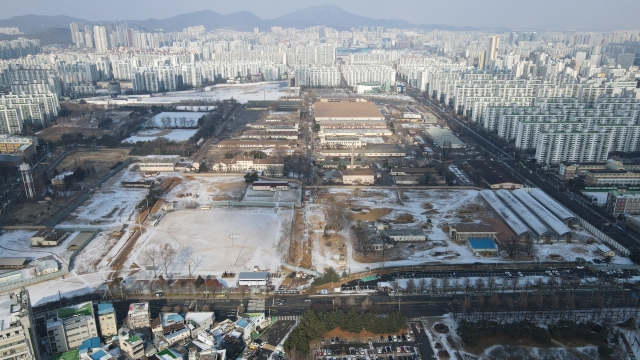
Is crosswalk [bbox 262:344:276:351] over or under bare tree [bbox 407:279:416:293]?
under

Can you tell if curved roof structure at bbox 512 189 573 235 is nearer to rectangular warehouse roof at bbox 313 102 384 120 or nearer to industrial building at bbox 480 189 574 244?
industrial building at bbox 480 189 574 244

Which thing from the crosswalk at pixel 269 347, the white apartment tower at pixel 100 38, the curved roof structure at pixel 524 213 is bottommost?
the crosswalk at pixel 269 347

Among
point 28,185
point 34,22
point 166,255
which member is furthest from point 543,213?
point 34,22

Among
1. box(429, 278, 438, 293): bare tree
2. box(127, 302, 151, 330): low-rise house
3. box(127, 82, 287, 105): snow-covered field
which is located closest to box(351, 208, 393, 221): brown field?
box(429, 278, 438, 293): bare tree

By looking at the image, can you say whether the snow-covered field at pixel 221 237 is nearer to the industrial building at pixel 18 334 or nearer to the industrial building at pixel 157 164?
the industrial building at pixel 18 334

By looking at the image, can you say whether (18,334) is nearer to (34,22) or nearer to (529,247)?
(529,247)

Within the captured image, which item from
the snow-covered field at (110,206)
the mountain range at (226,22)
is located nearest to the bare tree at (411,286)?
the snow-covered field at (110,206)

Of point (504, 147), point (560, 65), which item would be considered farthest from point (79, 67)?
point (560, 65)
